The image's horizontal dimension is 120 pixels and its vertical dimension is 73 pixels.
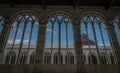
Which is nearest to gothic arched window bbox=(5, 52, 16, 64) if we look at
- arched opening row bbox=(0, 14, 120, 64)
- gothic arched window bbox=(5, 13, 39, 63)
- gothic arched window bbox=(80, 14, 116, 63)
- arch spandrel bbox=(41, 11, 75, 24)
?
arched opening row bbox=(0, 14, 120, 64)

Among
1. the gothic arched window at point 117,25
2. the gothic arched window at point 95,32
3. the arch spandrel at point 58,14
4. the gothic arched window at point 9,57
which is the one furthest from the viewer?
the arch spandrel at point 58,14

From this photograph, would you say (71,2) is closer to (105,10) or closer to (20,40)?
(105,10)

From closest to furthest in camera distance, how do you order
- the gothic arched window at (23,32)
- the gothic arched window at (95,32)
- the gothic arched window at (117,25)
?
the gothic arched window at (23,32), the gothic arched window at (95,32), the gothic arched window at (117,25)

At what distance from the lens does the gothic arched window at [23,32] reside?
8828 millimetres

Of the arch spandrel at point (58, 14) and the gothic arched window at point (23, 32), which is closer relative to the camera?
the gothic arched window at point (23, 32)

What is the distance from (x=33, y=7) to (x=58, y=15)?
214 centimetres

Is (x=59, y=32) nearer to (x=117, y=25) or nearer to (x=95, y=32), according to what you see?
(x=95, y=32)

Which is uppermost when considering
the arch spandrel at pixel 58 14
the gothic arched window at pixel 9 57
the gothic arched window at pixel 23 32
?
the arch spandrel at pixel 58 14

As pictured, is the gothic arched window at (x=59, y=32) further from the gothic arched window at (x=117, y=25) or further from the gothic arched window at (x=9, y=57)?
the gothic arched window at (x=117, y=25)

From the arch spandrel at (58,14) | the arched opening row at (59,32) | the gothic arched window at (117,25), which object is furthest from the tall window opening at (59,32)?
the gothic arched window at (117,25)

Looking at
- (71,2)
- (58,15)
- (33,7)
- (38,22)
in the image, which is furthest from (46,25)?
(71,2)

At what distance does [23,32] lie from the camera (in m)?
9.15

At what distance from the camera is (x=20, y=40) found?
8.88 m

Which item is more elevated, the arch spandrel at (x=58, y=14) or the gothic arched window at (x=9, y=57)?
the arch spandrel at (x=58, y=14)
